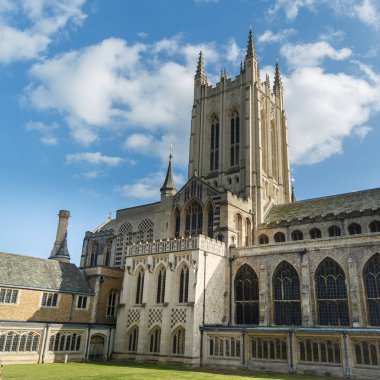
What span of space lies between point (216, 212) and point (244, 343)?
16.6 m

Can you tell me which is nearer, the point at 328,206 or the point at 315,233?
the point at 315,233

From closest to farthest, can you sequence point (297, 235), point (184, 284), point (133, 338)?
point (184, 284), point (133, 338), point (297, 235)

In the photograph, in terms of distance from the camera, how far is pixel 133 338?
3938cm

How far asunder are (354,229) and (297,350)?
1744 centimetres

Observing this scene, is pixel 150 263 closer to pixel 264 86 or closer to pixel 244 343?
pixel 244 343

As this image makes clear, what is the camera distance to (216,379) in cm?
2431

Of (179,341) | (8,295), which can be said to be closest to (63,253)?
(8,295)

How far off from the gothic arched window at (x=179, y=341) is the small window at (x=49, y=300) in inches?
484

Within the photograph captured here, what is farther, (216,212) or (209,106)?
(209,106)

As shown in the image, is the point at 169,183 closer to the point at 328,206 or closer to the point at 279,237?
the point at 279,237

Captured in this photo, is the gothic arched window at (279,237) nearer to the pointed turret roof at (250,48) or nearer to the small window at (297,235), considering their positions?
the small window at (297,235)

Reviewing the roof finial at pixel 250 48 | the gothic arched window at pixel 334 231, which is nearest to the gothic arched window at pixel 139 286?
the gothic arched window at pixel 334 231

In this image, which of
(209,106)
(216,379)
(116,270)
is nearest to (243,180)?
(209,106)

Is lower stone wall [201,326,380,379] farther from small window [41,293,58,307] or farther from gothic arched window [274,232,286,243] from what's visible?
gothic arched window [274,232,286,243]
